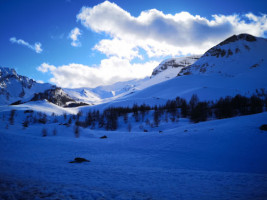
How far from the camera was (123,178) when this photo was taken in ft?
35.1

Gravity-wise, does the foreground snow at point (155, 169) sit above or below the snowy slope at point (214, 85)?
below

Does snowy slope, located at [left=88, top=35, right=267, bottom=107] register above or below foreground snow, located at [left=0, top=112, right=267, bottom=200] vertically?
above

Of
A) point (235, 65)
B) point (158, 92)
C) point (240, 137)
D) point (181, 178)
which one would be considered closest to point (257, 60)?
point (235, 65)

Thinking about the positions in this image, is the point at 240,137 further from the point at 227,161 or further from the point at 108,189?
the point at 108,189

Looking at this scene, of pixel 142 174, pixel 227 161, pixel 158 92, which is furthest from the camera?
pixel 158 92

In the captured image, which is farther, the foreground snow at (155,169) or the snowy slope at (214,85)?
the snowy slope at (214,85)

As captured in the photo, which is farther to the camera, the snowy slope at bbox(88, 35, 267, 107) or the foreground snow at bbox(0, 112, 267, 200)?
the snowy slope at bbox(88, 35, 267, 107)

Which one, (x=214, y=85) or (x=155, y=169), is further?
(x=214, y=85)

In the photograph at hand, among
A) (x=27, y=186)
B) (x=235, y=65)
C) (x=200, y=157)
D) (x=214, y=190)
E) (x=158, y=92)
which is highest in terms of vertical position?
(x=235, y=65)

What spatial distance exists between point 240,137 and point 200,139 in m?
5.69

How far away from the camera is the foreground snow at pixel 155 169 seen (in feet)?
26.0

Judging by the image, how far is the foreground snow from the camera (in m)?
7.93

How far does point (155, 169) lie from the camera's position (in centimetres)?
1362

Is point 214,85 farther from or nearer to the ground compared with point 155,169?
farther from the ground
